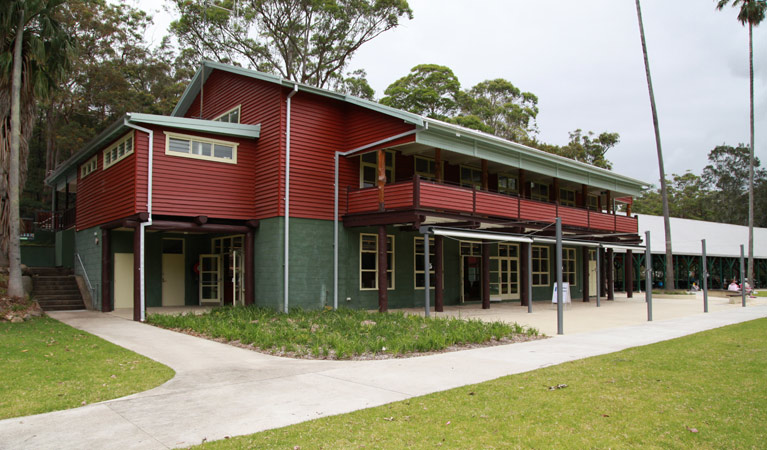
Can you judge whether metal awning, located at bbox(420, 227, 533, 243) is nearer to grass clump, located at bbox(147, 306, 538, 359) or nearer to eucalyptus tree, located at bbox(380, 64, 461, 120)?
grass clump, located at bbox(147, 306, 538, 359)

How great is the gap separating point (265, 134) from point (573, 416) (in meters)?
14.2

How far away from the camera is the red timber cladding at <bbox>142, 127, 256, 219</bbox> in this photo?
51.6 feet

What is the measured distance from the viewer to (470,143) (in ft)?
59.4

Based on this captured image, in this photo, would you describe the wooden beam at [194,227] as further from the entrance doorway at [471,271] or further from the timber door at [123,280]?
the entrance doorway at [471,271]

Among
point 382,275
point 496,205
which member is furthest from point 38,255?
point 496,205

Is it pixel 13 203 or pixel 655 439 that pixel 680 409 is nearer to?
pixel 655 439

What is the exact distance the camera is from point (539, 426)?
5090 mm

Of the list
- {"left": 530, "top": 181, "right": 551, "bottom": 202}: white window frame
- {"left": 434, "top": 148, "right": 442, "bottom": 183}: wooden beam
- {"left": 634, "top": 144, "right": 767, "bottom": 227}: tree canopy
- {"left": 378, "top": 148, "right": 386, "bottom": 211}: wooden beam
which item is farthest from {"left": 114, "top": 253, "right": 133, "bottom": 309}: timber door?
{"left": 634, "top": 144, "right": 767, "bottom": 227}: tree canopy

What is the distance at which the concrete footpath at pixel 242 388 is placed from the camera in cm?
508

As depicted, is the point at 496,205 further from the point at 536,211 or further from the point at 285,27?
the point at 285,27

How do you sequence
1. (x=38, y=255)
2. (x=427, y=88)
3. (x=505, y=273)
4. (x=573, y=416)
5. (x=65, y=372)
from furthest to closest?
(x=427, y=88) → (x=38, y=255) → (x=505, y=273) → (x=65, y=372) → (x=573, y=416)

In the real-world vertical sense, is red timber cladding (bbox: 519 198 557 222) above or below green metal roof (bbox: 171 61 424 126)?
below

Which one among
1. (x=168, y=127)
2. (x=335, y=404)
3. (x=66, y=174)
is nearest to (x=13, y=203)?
(x=168, y=127)

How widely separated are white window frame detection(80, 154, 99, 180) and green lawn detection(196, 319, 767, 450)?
17505 mm
